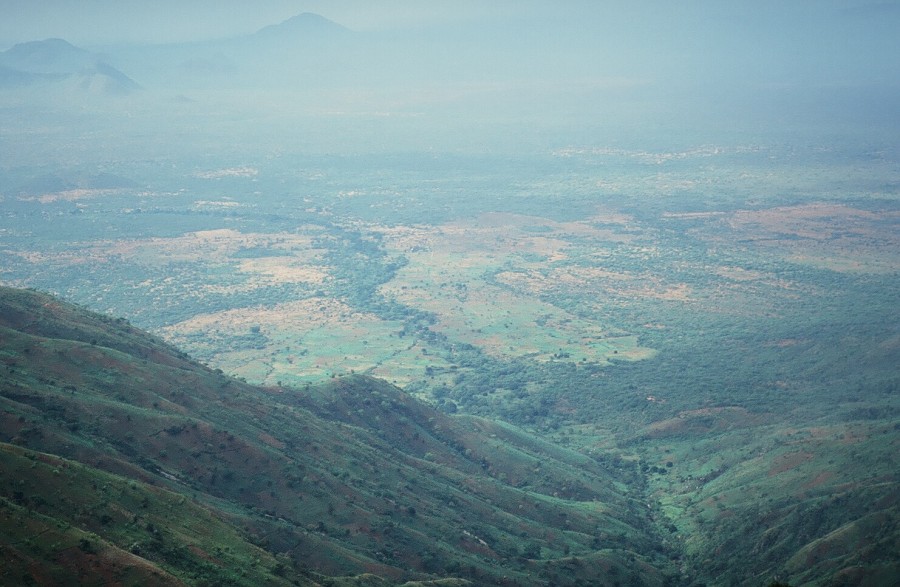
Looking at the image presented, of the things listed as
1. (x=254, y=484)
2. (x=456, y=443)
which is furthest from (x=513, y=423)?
(x=254, y=484)

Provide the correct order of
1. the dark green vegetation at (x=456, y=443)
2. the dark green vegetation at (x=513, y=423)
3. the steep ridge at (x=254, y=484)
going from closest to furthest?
the steep ridge at (x=254, y=484), the dark green vegetation at (x=456, y=443), the dark green vegetation at (x=513, y=423)

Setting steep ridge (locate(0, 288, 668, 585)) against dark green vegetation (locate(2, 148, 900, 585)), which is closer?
steep ridge (locate(0, 288, 668, 585))

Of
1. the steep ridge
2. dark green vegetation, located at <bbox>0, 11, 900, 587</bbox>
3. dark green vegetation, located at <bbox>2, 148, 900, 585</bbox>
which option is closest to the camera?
the steep ridge

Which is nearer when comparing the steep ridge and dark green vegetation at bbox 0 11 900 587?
the steep ridge

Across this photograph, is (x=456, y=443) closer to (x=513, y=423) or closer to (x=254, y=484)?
(x=513, y=423)

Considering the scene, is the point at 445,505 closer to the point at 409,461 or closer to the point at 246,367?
the point at 409,461

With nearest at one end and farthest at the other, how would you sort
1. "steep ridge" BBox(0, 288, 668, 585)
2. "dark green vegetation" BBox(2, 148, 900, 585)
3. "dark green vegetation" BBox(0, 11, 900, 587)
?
"steep ridge" BBox(0, 288, 668, 585) → "dark green vegetation" BBox(0, 11, 900, 587) → "dark green vegetation" BBox(2, 148, 900, 585)

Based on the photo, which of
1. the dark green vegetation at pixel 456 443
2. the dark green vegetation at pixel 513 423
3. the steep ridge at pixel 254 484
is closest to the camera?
the steep ridge at pixel 254 484

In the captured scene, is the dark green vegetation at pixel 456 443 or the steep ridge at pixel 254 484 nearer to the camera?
the steep ridge at pixel 254 484
